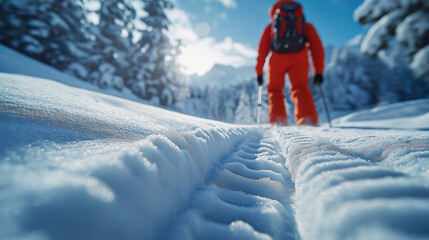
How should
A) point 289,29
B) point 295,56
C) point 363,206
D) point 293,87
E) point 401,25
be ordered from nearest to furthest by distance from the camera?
point 363,206 → point 289,29 → point 295,56 → point 293,87 → point 401,25

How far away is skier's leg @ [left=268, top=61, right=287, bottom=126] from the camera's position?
10.6ft

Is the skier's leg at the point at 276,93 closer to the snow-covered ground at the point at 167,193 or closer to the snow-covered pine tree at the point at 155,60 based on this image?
the snow-covered ground at the point at 167,193

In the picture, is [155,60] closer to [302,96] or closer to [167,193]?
[302,96]

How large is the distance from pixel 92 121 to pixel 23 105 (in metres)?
0.29

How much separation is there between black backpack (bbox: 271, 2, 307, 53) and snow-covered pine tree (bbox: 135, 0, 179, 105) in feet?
24.6

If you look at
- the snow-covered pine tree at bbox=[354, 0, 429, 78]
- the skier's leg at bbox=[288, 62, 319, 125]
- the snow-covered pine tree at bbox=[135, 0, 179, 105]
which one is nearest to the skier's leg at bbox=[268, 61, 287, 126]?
the skier's leg at bbox=[288, 62, 319, 125]

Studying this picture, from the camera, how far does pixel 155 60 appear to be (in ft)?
31.5

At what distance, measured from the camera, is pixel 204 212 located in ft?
1.74

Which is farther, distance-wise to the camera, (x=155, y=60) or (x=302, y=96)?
(x=155, y=60)

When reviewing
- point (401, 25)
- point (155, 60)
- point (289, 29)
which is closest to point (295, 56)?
point (289, 29)

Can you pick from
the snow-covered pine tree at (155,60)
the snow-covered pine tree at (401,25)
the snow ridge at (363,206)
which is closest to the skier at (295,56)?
the snow ridge at (363,206)

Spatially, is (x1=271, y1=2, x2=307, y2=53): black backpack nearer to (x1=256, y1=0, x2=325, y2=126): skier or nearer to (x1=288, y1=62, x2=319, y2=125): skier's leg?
(x1=256, y1=0, x2=325, y2=126): skier

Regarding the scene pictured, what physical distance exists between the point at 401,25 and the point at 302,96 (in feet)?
13.2

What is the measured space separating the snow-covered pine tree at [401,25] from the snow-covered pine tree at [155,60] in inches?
333
